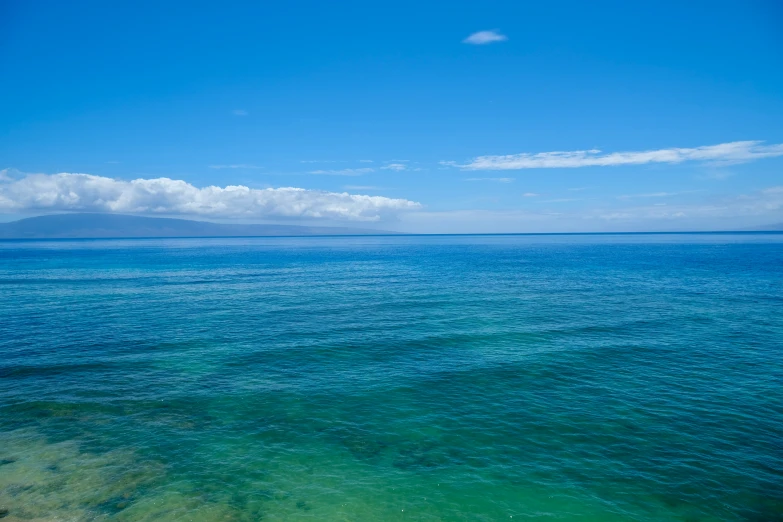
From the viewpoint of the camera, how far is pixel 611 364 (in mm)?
40938

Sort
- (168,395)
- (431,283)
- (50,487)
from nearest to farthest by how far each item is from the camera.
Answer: (50,487)
(168,395)
(431,283)

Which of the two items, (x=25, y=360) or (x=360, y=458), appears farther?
(x=25, y=360)

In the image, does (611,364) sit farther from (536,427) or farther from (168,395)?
(168,395)

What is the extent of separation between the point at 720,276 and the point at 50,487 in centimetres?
12835

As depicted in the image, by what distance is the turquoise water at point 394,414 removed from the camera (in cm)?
2231

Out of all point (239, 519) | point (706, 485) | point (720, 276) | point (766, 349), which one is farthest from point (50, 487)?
point (720, 276)

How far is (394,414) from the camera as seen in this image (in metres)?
31.8

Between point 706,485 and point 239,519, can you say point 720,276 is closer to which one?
point 706,485

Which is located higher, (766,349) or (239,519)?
(766,349)

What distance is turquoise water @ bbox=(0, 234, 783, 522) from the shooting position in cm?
2231

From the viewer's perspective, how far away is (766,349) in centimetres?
4453

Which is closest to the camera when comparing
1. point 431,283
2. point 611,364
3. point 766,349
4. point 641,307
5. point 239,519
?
point 239,519

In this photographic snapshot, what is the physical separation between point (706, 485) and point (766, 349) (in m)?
31.5

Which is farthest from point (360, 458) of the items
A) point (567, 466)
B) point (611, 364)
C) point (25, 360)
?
point (25, 360)
